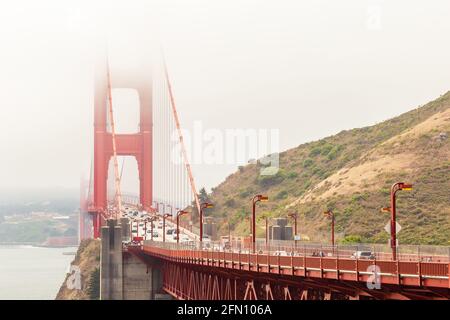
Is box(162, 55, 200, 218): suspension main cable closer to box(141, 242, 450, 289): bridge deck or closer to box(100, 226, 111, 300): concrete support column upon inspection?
box(100, 226, 111, 300): concrete support column

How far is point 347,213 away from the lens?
148875 millimetres

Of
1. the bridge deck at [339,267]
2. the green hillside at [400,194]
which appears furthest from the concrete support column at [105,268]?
the bridge deck at [339,267]

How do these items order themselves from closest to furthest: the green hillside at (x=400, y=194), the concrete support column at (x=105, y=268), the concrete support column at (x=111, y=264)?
the concrete support column at (x=111, y=264), the concrete support column at (x=105, y=268), the green hillside at (x=400, y=194)

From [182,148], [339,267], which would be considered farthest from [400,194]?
[339,267]

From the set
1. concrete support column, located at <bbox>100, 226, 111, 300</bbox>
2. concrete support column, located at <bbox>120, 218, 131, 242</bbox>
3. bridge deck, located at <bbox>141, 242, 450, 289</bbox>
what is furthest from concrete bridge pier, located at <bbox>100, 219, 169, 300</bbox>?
bridge deck, located at <bbox>141, 242, 450, 289</bbox>

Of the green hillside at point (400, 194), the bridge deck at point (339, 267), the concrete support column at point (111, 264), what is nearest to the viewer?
the bridge deck at point (339, 267)

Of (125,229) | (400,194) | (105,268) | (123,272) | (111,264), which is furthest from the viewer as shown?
(400,194)

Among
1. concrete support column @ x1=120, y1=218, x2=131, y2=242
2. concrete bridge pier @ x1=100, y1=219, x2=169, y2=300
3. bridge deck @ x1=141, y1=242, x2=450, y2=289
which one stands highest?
concrete support column @ x1=120, y1=218, x2=131, y2=242

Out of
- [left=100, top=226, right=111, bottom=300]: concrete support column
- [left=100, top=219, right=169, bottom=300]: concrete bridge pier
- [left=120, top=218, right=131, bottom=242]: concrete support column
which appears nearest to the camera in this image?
[left=100, top=219, right=169, bottom=300]: concrete bridge pier

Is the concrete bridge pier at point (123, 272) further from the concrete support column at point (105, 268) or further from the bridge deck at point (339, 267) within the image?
the bridge deck at point (339, 267)

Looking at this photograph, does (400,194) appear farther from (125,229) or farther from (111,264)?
(111,264)

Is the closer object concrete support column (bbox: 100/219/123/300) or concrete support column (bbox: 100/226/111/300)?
concrete support column (bbox: 100/219/123/300)
